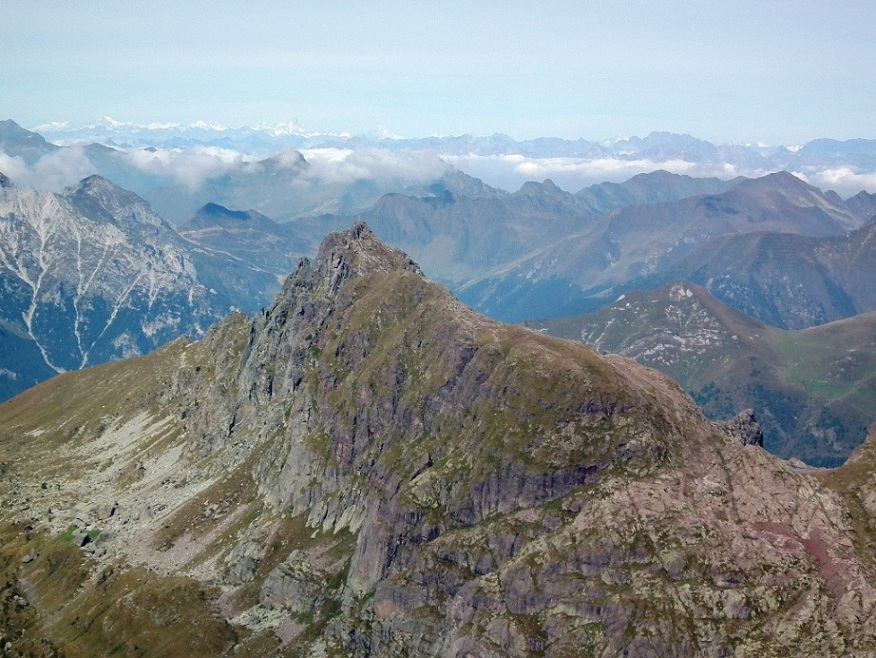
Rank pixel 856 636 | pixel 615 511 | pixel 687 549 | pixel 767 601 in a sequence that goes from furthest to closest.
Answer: pixel 615 511 → pixel 687 549 → pixel 767 601 → pixel 856 636

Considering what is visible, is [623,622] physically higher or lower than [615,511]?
lower

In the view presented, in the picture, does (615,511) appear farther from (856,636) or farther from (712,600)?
(856,636)

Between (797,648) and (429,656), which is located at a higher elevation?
(797,648)

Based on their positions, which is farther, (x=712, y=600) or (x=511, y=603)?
(x=511, y=603)

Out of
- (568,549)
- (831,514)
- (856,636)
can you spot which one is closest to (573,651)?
(568,549)

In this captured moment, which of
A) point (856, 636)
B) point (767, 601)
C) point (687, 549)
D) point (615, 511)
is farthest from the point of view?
point (615, 511)

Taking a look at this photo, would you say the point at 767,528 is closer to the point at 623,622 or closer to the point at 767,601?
the point at 767,601

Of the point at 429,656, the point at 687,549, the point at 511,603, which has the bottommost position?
the point at 429,656

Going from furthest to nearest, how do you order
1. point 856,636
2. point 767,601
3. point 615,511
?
point 615,511, point 767,601, point 856,636

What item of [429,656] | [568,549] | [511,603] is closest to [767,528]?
[568,549]
